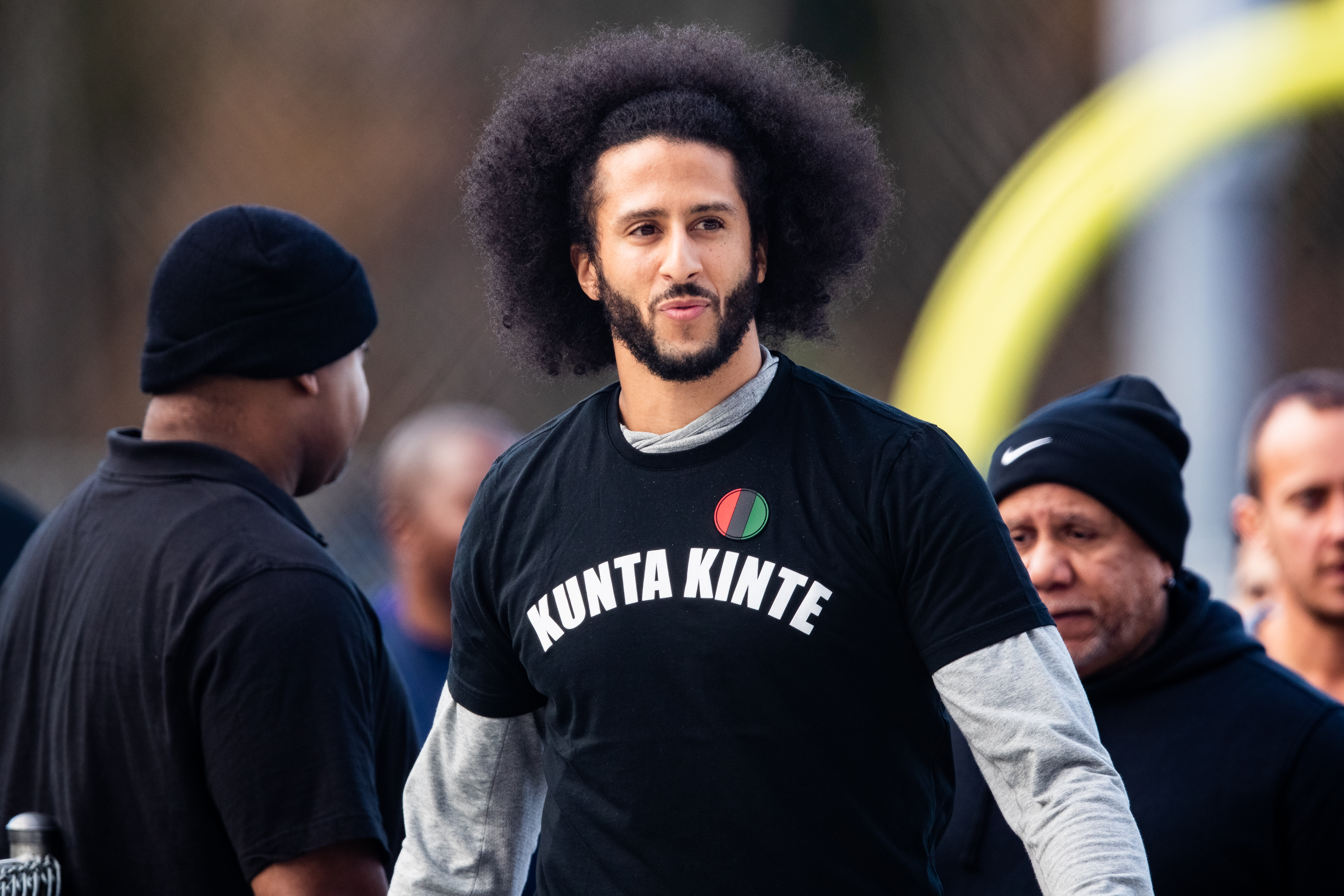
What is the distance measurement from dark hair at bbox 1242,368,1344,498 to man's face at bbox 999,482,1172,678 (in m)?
1.27

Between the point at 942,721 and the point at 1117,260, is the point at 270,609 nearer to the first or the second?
the point at 942,721

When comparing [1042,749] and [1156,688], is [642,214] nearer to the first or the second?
[1042,749]

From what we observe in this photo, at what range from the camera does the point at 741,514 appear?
1.96m

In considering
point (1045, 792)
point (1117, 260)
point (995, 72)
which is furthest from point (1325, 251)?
point (1045, 792)

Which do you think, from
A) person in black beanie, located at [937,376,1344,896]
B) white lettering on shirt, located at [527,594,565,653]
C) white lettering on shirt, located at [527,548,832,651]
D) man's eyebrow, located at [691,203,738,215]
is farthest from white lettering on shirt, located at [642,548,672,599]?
person in black beanie, located at [937,376,1344,896]

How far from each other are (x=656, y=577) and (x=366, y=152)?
22.8 ft

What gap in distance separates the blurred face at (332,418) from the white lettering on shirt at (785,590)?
3.86 feet

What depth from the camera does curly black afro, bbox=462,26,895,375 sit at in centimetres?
220

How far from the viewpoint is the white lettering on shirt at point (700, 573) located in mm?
1934

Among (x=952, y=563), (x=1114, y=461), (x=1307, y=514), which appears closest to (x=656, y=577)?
(x=952, y=563)

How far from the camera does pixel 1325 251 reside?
6.72m

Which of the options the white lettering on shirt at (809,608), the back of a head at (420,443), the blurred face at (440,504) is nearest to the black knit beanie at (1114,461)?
the white lettering on shirt at (809,608)

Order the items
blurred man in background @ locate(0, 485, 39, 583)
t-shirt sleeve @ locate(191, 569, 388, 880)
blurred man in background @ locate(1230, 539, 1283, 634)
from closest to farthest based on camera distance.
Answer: t-shirt sleeve @ locate(191, 569, 388, 880)
blurred man in background @ locate(0, 485, 39, 583)
blurred man in background @ locate(1230, 539, 1283, 634)

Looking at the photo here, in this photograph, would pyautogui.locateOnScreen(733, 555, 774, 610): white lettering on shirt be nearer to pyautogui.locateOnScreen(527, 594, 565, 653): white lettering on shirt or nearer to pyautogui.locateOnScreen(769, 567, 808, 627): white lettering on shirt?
pyautogui.locateOnScreen(769, 567, 808, 627): white lettering on shirt
